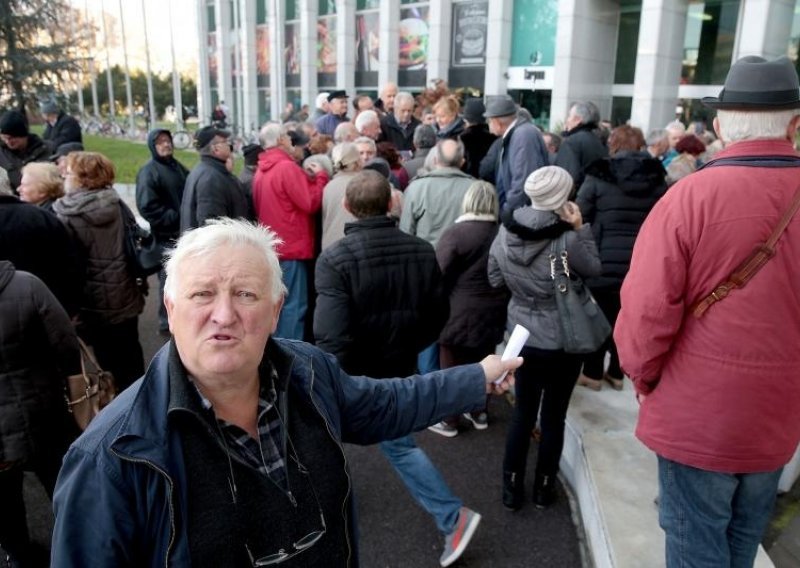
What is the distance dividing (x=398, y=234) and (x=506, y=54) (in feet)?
67.2

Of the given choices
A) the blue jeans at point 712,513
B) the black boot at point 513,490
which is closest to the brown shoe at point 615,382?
the black boot at point 513,490

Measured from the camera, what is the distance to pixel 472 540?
340cm

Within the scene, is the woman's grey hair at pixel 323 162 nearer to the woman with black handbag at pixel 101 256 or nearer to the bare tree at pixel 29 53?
the woman with black handbag at pixel 101 256

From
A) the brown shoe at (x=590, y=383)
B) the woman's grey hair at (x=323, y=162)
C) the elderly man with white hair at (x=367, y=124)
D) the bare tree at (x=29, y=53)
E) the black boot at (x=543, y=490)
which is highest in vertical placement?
the bare tree at (x=29, y=53)

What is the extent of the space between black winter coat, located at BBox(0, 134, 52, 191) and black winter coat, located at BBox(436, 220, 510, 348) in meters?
5.56

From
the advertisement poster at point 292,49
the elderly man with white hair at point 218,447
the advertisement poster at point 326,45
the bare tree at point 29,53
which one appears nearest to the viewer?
the elderly man with white hair at point 218,447

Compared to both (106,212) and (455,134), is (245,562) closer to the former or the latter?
(106,212)

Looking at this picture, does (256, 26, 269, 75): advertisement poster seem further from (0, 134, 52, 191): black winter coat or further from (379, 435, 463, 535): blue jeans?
(379, 435, 463, 535): blue jeans

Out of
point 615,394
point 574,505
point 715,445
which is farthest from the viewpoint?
point 615,394

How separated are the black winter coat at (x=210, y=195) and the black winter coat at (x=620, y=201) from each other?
2.77 m

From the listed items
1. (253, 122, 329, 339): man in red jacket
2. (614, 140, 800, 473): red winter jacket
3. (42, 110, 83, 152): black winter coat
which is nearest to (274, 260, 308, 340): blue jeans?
(253, 122, 329, 339): man in red jacket

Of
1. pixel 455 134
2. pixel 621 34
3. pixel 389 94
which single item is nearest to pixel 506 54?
pixel 621 34

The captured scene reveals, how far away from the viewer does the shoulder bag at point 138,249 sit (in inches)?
171

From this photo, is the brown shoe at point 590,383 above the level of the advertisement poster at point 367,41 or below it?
below
